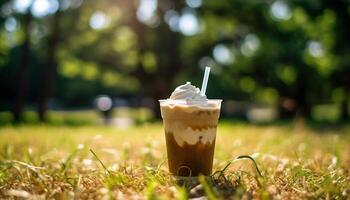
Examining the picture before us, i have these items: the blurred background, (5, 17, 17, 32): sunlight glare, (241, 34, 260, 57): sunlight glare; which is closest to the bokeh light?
the blurred background

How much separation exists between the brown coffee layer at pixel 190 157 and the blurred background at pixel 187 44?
1633 cm

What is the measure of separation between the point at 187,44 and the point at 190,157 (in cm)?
2164

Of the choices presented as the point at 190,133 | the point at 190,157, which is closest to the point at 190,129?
the point at 190,133

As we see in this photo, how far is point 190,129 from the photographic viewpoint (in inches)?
139

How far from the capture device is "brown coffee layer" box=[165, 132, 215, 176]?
3570 millimetres

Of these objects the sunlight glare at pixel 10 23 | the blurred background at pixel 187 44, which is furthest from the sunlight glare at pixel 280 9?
the sunlight glare at pixel 10 23

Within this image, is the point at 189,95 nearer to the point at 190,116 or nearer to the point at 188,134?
the point at 190,116

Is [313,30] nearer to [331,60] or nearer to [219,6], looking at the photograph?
[331,60]

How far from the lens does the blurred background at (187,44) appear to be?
67.8 feet

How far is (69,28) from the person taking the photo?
2355 centimetres

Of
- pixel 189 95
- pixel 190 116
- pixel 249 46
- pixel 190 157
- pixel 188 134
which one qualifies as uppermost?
pixel 249 46

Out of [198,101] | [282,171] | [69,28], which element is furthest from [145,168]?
[69,28]

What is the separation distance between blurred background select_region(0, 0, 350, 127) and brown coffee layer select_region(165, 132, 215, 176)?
53.6 ft

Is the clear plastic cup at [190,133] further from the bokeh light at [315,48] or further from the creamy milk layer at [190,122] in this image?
the bokeh light at [315,48]
